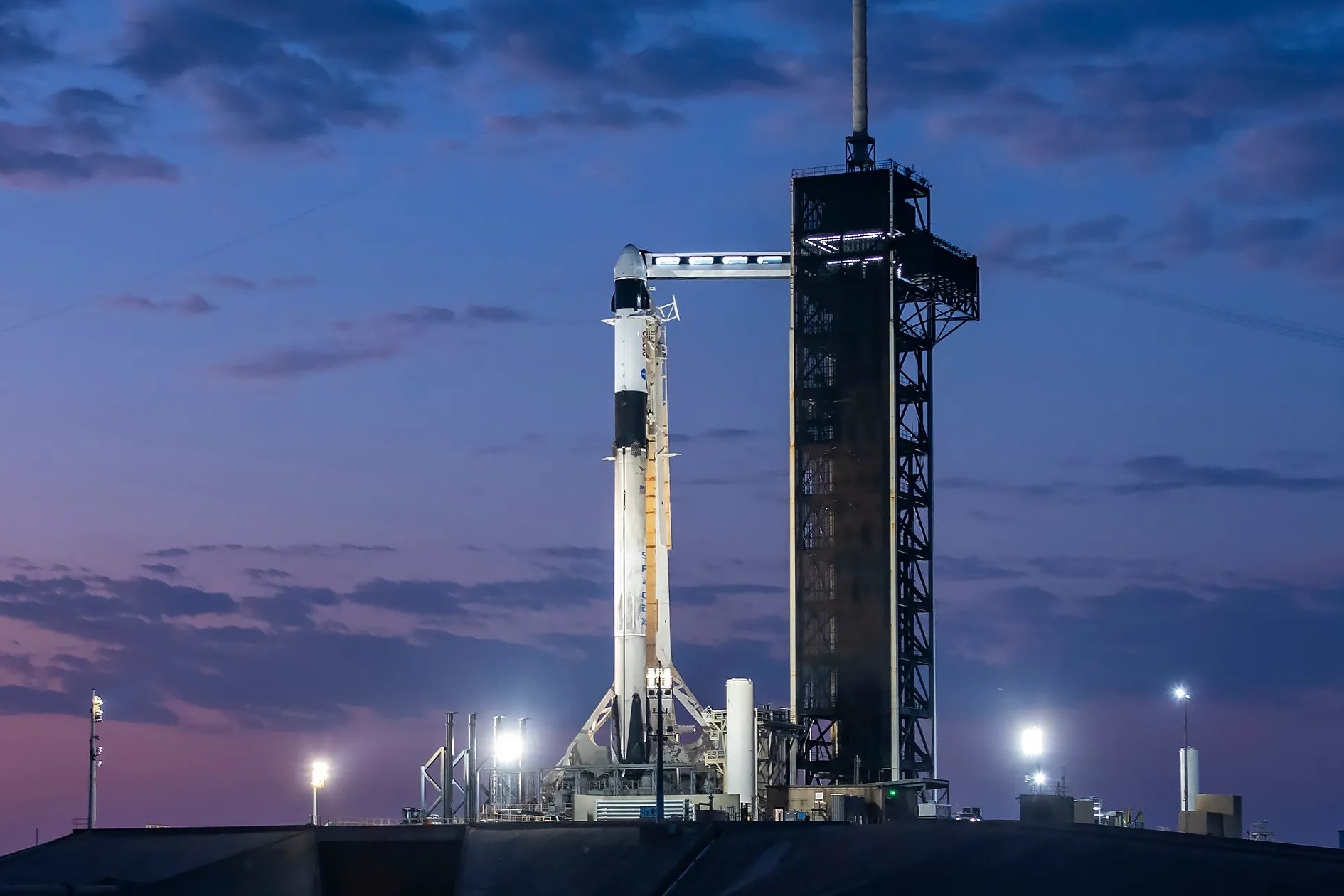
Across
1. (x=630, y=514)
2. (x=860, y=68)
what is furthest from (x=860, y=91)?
(x=630, y=514)

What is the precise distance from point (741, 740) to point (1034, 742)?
15797mm

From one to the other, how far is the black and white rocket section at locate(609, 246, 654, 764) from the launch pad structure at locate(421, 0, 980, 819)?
0.11 metres

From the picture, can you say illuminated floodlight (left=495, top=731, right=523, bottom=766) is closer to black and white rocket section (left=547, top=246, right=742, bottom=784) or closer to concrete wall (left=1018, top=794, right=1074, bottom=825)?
black and white rocket section (left=547, top=246, right=742, bottom=784)

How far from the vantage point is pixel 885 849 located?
5322 centimetres

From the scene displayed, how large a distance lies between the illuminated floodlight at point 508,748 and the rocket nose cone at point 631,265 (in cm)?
2778

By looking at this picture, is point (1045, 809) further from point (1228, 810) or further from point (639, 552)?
point (639, 552)

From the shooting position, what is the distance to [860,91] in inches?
4656

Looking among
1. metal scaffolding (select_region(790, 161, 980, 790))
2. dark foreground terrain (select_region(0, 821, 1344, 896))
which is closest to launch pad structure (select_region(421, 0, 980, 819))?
metal scaffolding (select_region(790, 161, 980, 790))

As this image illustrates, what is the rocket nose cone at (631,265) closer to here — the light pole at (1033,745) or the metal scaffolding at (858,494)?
the metal scaffolding at (858,494)

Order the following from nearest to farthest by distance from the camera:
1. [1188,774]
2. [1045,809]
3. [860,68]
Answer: [1045,809] → [1188,774] → [860,68]

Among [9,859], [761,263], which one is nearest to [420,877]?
[9,859]

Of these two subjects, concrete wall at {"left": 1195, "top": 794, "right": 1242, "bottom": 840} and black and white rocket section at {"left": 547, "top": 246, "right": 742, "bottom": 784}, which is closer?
concrete wall at {"left": 1195, "top": 794, "right": 1242, "bottom": 840}

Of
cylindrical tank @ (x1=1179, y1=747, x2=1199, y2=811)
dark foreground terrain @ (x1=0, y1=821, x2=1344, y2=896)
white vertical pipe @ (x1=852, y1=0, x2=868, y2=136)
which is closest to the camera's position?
dark foreground terrain @ (x1=0, y1=821, x2=1344, y2=896)

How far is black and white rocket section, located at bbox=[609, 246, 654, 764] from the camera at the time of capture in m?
A: 103
